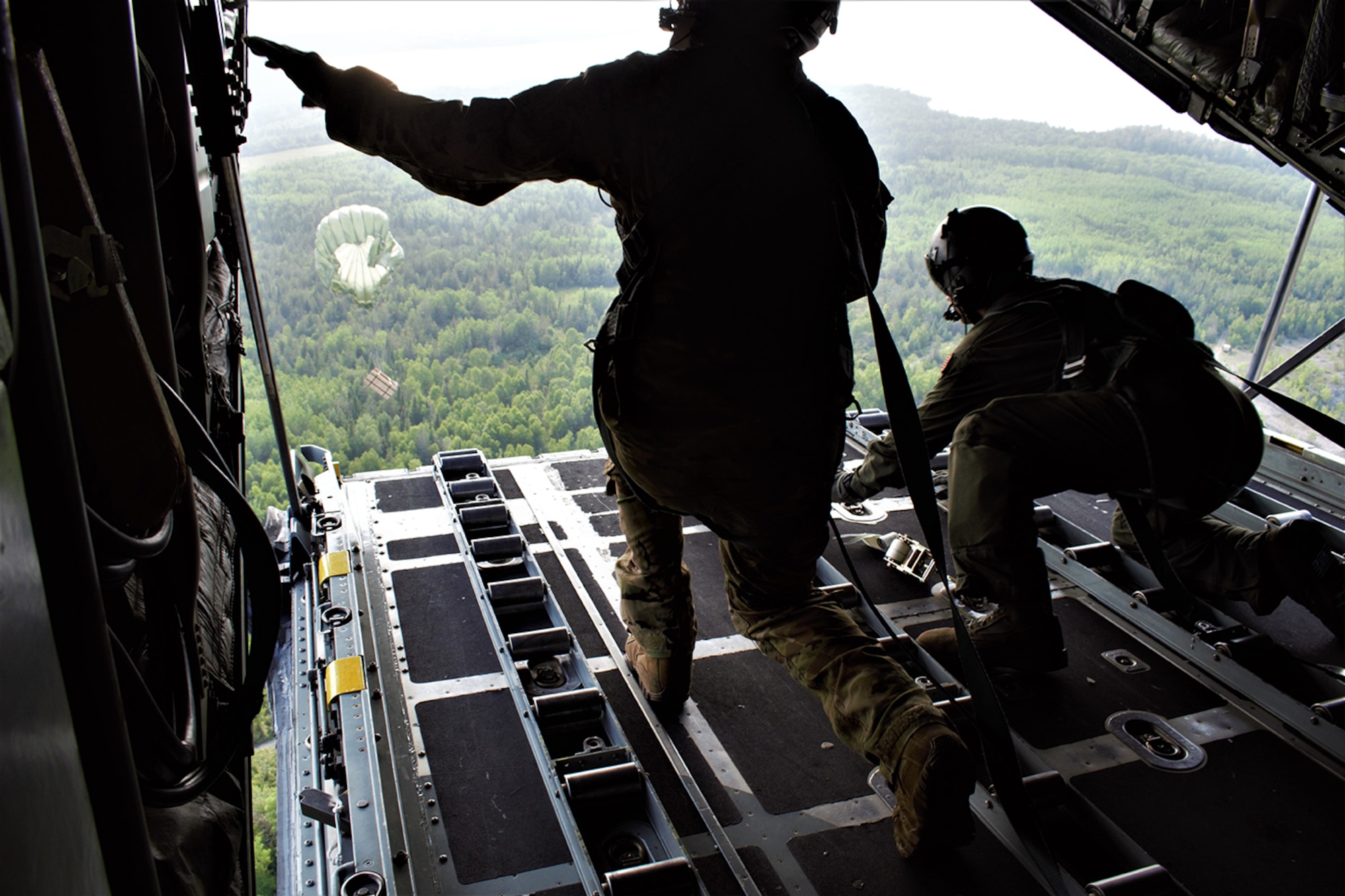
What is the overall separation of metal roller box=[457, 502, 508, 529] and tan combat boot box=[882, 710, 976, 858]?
2176 mm

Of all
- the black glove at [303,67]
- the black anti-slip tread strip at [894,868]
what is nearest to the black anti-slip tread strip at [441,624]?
the black anti-slip tread strip at [894,868]

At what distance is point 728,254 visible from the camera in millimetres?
2057

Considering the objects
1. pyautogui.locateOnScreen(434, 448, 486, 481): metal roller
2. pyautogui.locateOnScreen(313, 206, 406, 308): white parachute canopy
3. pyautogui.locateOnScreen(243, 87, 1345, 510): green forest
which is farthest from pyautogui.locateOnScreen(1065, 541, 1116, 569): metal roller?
pyautogui.locateOnScreen(313, 206, 406, 308): white parachute canopy

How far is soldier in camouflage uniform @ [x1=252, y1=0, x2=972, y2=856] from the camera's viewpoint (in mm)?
1976

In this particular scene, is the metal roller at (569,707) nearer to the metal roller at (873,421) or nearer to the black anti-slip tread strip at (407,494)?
the black anti-slip tread strip at (407,494)

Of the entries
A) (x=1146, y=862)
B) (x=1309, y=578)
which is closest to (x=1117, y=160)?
(x=1309, y=578)

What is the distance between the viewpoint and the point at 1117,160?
15695mm

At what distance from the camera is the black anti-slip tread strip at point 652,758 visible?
8.00 ft

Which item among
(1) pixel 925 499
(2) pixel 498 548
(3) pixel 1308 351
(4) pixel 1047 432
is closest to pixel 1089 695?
(4) pixel 1047 432

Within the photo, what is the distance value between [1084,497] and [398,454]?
903cm

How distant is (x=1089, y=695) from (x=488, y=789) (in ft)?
6.45

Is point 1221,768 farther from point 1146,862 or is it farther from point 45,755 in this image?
point 45,755

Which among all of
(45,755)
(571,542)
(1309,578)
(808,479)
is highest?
(45,755)

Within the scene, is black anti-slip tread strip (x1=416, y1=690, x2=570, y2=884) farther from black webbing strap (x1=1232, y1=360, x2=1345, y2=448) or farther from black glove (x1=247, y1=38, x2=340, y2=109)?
black webbing strap (x1=1232, y1=360, x2=1345, y2=448)
